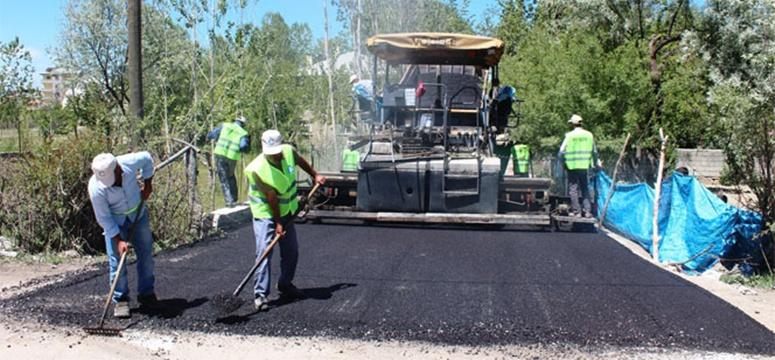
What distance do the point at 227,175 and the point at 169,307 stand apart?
5805 millimetres

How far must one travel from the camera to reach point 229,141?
11953 millimetres

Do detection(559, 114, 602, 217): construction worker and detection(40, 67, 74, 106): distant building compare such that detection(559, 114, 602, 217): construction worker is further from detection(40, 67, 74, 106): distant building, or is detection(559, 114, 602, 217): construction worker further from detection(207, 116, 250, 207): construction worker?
detection(40, 67, 74, 106): distant building

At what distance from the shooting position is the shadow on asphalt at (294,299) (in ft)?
20.0

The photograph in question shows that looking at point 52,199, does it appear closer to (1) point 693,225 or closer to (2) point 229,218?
(2) point 229,218

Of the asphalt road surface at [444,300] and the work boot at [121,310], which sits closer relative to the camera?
the asphalt road surface at [444,300]

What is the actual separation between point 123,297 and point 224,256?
250 centimetres

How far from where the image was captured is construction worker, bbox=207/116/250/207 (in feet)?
39.2

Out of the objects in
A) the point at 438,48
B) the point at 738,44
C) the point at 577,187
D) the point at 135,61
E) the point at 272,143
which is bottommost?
the point at 577,187

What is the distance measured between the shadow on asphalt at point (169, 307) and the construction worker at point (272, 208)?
1.77ft

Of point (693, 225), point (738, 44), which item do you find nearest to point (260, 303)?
point (693, 225)

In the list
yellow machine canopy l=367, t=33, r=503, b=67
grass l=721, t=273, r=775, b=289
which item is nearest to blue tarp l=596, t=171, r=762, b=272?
grass l=721, t=273, r=775, b=289

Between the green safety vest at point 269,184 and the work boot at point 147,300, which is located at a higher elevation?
the green safety vest at point 269,184

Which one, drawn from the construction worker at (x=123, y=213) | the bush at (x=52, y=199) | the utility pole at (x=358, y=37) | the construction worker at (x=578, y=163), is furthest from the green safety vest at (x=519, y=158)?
the utility pole at (x=358, y=37)

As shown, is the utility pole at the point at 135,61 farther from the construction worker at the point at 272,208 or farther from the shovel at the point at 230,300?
the shovel at the point at 230,300
